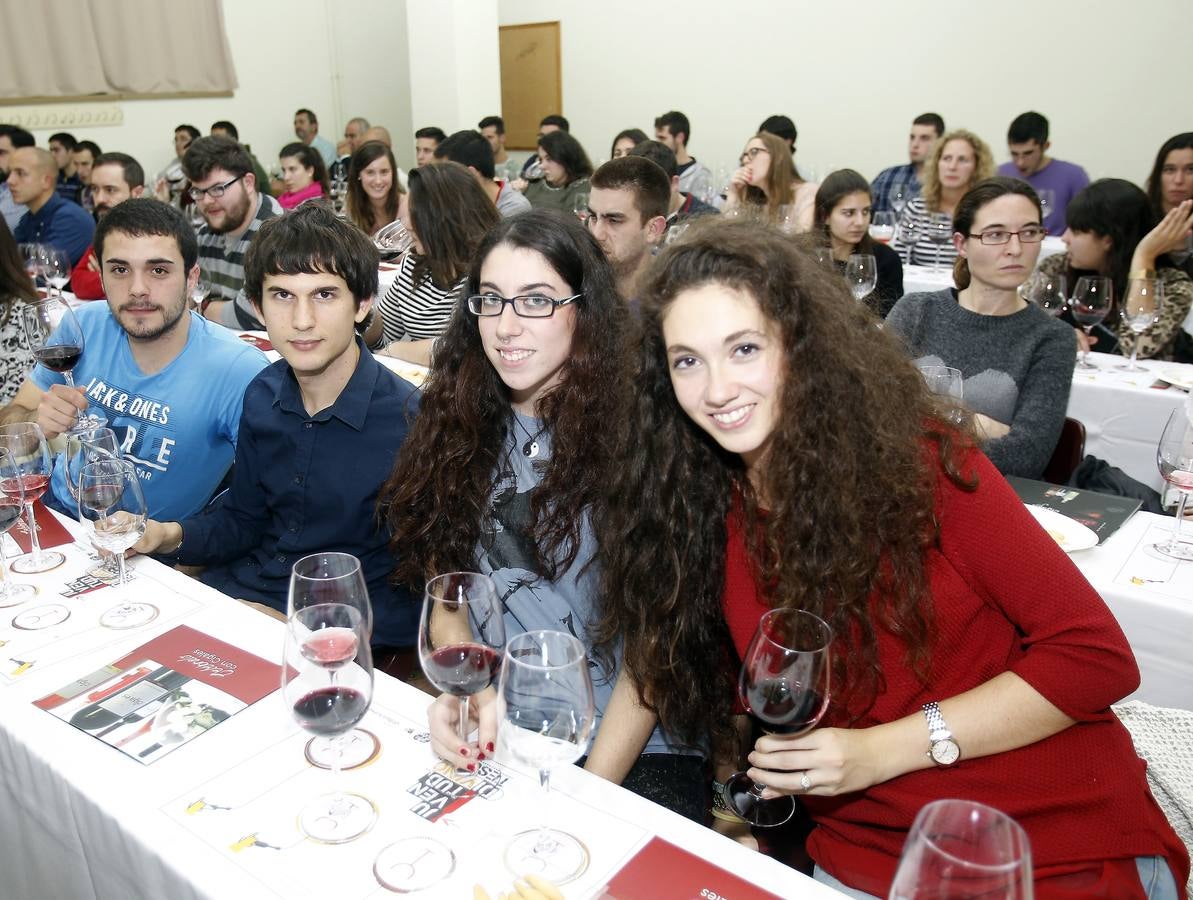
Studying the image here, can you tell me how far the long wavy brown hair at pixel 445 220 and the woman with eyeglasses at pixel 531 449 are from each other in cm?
191

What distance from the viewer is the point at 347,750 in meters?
1.23

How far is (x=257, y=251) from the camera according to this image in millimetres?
1959

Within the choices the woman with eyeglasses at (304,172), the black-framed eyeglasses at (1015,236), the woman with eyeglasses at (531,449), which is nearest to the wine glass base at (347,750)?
the woman with eyeglasses at (531,449)

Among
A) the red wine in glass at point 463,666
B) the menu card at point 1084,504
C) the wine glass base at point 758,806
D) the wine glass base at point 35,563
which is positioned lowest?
the wine glass base at point 758,806

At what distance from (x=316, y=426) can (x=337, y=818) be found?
105 centimetres

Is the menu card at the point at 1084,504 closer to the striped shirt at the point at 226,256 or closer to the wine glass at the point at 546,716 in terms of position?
the wine glass at the point at 546,716

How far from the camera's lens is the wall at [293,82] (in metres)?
9.10

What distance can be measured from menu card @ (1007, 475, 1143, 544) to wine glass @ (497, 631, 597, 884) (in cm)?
136

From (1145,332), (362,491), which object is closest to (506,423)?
(362,491)

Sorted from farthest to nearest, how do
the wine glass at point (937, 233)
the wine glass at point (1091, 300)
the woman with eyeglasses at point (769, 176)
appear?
1. the woman with eyeglasses at point (769, 176)
2. the wine glass at point (937, 233)
3. the wine glass at point (1091, 300)

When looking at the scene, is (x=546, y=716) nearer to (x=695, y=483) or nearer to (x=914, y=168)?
(x=695, y=483)

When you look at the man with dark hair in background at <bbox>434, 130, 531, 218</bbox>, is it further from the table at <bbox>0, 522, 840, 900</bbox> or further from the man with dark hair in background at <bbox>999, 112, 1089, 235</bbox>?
the table at <bbox>0, 522, 840, 900</bbox>

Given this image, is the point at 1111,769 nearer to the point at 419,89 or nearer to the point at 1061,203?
the point at 1061,203

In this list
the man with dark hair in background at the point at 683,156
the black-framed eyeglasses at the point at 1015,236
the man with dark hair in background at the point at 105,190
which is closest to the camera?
the black-framed eyeglasses at the point at 1015,236
